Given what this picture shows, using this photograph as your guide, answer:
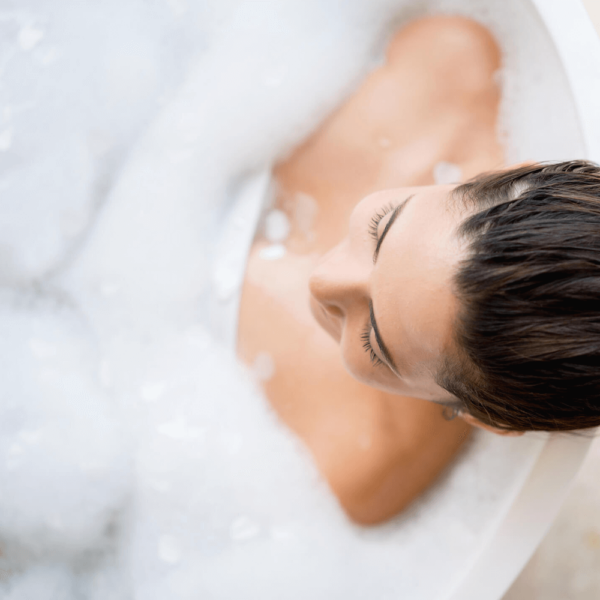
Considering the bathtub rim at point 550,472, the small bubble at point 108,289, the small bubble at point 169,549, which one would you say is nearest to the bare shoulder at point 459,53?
the bathtub rim at point 550,472

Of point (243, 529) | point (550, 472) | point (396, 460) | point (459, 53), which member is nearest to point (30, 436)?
point (243, 529)

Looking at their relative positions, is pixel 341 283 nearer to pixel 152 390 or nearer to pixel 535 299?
pixel 535 299

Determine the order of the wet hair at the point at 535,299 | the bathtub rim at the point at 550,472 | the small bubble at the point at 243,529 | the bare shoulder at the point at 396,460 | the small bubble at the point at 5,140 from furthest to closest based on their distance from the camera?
the small bubble at the point at 5,140 → the small bubble at the point at 243,529 → the bare shoulder at the point at 396,460 → the bathtub rim at the point at 550,472 → the wet hair at the point at 535,299

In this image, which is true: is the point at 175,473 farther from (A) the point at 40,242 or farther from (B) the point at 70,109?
(B) the point at 70,109

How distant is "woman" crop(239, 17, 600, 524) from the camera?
44cm

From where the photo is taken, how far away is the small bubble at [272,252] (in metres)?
1.00

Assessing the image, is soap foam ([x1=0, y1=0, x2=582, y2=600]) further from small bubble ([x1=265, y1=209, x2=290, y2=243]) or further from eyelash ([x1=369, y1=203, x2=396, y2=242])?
eyelash ([x1=369, y1=203, x2=396, y2=242])

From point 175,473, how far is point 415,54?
946 mm

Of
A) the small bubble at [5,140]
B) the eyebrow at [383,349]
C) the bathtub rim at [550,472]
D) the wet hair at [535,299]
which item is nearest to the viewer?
the wet hair at [535,299]

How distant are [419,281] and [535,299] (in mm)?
105

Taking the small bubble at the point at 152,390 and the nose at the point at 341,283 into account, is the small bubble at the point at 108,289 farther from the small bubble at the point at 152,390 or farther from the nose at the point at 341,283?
the nose at the point at 341,283

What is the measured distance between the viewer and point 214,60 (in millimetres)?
1133

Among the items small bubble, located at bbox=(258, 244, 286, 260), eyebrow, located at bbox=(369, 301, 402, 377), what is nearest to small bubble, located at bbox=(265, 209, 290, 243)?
small bubble, located at bbox=(258, 244, 286, 260)

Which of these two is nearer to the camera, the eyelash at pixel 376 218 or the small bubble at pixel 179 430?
the eyelash at pixel 376 218
